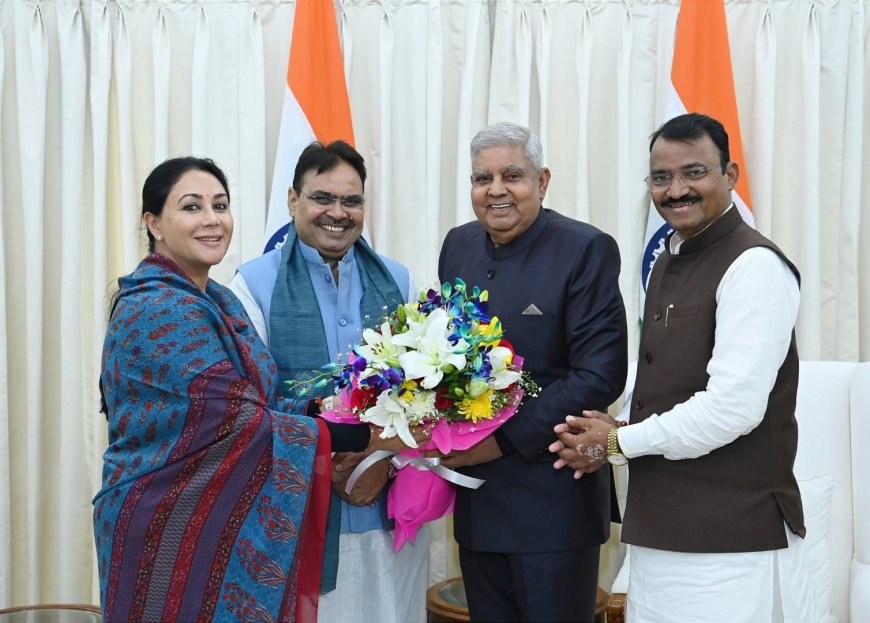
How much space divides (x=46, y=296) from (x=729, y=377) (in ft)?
9.97

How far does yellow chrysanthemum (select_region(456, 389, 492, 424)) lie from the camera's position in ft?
8.05

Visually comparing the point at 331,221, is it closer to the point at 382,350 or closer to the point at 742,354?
the point at 382,350

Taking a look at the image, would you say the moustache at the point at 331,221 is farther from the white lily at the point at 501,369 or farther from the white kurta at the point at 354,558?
the white lily at the point at 501,369

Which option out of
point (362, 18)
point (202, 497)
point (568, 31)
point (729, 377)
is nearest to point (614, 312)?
point (729, 377)

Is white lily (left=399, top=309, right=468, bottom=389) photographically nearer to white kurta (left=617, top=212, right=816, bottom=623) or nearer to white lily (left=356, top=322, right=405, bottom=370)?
white lily (left=356, top=322, right=405, bottom=370)

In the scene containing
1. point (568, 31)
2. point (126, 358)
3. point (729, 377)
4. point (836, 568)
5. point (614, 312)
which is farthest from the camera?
point (568, 31)

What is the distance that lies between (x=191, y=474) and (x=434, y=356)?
2.39ft

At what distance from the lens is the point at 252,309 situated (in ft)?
9.31

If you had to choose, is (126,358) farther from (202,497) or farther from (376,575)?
(376,575)

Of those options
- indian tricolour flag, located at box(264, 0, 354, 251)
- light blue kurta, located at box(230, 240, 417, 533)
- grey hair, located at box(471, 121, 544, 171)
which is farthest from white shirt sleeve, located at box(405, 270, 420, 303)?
indian tricolour flag, located at box(264, 0, 354, 251)

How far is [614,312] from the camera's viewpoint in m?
2.60

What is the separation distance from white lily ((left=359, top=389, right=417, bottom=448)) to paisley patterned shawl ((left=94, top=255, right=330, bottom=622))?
0.63ft

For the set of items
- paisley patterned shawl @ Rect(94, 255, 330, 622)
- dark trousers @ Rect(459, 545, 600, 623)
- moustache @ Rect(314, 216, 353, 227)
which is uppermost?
moustache @ Rect(314, 216, 353, 227)

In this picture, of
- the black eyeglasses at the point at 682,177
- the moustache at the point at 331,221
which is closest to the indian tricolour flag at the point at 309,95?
the moustache at the point at 331,221
